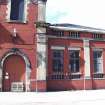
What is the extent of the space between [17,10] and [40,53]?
3.95 metres

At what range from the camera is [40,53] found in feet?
67.7

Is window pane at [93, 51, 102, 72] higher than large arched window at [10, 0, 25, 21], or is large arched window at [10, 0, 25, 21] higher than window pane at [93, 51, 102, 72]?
large arched window at [10, 0, 25, 21]

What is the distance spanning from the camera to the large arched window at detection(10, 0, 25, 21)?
21.0 meters

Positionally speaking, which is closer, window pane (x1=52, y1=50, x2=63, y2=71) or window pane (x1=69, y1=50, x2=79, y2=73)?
window pane (x1=52, y1=50, x2=63, y2=71)

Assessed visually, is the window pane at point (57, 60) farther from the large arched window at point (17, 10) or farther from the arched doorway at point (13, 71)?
the large arched window at point (17, 10)

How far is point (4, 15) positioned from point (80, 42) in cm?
693

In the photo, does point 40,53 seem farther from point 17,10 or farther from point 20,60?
point 17,10

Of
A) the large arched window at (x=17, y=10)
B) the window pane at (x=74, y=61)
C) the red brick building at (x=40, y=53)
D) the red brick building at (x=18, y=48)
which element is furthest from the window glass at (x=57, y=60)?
the large arched window at (x=17, y=10)

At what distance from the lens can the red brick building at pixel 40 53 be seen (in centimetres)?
2027

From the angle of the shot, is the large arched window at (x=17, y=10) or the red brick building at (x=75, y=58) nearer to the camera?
the large arched window at (x=17, y=10)

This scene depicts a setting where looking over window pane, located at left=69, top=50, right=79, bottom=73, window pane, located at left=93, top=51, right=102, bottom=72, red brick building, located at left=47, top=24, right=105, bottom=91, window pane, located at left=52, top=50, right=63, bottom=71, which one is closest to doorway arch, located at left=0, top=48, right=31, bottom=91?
red brick building, located at left=47, top=24, right=105, bottom=91

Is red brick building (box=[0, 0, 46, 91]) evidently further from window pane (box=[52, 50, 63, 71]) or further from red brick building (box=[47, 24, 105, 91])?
window pane (box=[52, 50, 63, 71])

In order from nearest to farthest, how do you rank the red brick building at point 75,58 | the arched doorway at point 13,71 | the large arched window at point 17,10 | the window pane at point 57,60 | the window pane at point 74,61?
the arched doorway at point 13,71, the large arched window at point 17,10, the red brick building at point 75,58, the window pane at point 57,60, the window pane at point 74,61

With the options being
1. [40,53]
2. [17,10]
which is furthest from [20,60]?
[17,10]
